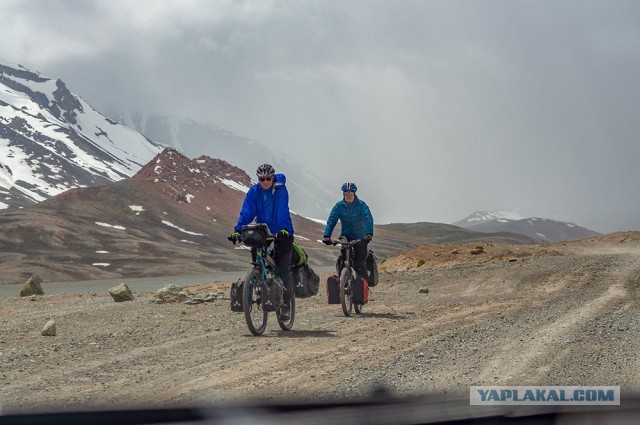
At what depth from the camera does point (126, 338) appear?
12.5 m

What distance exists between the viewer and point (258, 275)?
12312mm

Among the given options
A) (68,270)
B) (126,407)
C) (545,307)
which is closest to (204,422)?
(126,407)

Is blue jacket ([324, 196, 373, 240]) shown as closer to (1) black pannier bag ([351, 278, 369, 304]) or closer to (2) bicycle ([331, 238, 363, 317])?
(2) bicycle ([331, 238, 363, 317])

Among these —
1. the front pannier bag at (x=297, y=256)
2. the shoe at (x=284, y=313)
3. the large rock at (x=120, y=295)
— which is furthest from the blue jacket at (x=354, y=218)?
the large rock at (x=120, y=295)

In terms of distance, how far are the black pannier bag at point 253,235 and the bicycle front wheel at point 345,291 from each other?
4.06 meters

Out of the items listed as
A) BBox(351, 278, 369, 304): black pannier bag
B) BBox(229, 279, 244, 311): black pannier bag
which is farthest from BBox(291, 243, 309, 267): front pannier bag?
BBox(351, 278, 369, 304): black pannier bag

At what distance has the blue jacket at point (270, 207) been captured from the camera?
12195 millimetres

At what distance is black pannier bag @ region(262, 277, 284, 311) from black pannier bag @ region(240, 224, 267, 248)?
766mm

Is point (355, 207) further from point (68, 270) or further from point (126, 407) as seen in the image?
point (68, 270)

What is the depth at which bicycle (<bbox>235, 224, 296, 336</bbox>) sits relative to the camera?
468 inches

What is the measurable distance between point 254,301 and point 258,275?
471 millimetres

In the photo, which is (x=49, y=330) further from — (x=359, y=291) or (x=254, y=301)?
(x=359, y=291)

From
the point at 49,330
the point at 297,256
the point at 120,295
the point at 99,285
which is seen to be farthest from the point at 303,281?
the point at 99,285

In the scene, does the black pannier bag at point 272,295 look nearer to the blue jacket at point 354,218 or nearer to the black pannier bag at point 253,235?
the black pannier bag at point 253,235
